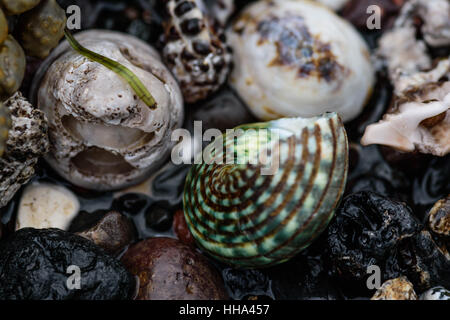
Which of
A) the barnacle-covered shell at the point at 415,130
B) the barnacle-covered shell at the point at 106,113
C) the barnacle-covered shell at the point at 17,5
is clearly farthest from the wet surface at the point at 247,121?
the barnacle-covered shell at the point at 17,5

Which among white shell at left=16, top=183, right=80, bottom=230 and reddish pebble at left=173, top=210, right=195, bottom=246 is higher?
white shell at left=16, top=183, right=80, bottom=230

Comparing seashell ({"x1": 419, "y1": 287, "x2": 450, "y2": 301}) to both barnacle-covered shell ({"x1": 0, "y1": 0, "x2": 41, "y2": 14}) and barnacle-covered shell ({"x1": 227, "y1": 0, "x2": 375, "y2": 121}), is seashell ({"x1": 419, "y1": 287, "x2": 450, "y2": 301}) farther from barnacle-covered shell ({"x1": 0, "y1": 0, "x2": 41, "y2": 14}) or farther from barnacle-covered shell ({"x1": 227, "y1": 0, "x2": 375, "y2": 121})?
barnacle-covered shell ({"x1": 0, "y1": 0, "x2": 41, "y2": 14})

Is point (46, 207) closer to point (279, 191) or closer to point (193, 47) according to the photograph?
point (193, 47)

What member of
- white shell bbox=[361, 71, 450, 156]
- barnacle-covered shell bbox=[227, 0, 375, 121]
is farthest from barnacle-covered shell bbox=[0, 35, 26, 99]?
white shell bbox=[361, 71, 450, 156]

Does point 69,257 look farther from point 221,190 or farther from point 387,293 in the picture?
point 387,293

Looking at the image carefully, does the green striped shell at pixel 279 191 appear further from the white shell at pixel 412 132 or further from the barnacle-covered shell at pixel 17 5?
the barnacle-covered shell at pixel 17 5

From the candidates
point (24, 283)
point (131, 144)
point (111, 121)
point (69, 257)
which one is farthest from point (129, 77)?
point (24, 283)
